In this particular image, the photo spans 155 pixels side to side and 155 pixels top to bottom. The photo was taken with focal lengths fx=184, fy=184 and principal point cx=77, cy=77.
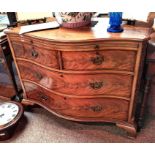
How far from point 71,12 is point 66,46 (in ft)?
0.83

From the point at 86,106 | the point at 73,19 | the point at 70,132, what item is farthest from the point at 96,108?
the point at 73,19

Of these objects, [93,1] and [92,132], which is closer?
[93,1]

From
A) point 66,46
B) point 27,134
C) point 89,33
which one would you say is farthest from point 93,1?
point 27,134

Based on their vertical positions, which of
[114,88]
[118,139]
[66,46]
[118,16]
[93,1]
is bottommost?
[118,139]

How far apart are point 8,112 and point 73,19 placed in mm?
1041

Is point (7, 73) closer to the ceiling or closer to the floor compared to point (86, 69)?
closer to the floor

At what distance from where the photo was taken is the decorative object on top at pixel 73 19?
1.29 meters

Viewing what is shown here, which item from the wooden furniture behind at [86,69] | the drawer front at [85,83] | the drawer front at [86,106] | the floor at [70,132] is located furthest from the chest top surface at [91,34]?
the floor at [70,132]

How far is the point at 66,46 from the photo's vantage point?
1.21 metres

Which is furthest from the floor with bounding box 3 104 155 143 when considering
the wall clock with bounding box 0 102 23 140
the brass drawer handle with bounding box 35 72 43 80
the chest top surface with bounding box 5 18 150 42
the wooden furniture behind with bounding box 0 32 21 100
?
the chest top surface with bounding box 5 18 150 42

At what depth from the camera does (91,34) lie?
120 centimetres

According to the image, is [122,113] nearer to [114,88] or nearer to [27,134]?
[114,88]

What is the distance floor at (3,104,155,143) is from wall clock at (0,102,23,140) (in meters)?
0.08

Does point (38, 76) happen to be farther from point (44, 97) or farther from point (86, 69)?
point (86, 69)
